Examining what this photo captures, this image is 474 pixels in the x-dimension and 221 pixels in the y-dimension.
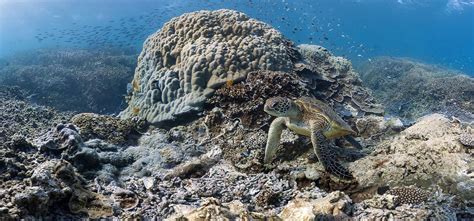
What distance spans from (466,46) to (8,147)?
18210cm

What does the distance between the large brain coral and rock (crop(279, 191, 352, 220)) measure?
151 inches

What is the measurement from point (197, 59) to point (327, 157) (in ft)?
12.5

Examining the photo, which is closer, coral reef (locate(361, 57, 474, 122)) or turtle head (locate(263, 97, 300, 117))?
turtle head (locate(263, 97, 300, 117))

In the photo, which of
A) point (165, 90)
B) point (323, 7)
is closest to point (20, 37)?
point (323, 7)

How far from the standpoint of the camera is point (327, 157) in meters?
3.98

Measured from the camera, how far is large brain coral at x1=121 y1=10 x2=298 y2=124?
21.9ft

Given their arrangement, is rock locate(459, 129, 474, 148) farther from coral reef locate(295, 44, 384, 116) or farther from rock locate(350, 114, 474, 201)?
coral reef locate(295, 44, 384, 116)

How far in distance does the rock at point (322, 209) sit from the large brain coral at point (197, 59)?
12.6 feet

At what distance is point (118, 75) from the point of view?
54.4ft

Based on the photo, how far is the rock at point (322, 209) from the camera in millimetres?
2633

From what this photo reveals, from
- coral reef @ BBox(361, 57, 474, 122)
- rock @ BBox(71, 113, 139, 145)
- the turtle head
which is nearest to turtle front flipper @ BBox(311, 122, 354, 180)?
the turtle head

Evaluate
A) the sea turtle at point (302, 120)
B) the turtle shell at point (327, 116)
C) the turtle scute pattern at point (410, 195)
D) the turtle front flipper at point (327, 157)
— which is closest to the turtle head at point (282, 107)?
the sea turtle at point (302, 120)

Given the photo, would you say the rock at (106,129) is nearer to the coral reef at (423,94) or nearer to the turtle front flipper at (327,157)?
the turtle front flipper at (327,157)

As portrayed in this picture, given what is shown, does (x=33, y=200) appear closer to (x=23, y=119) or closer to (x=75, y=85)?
(x=23, y=119)
